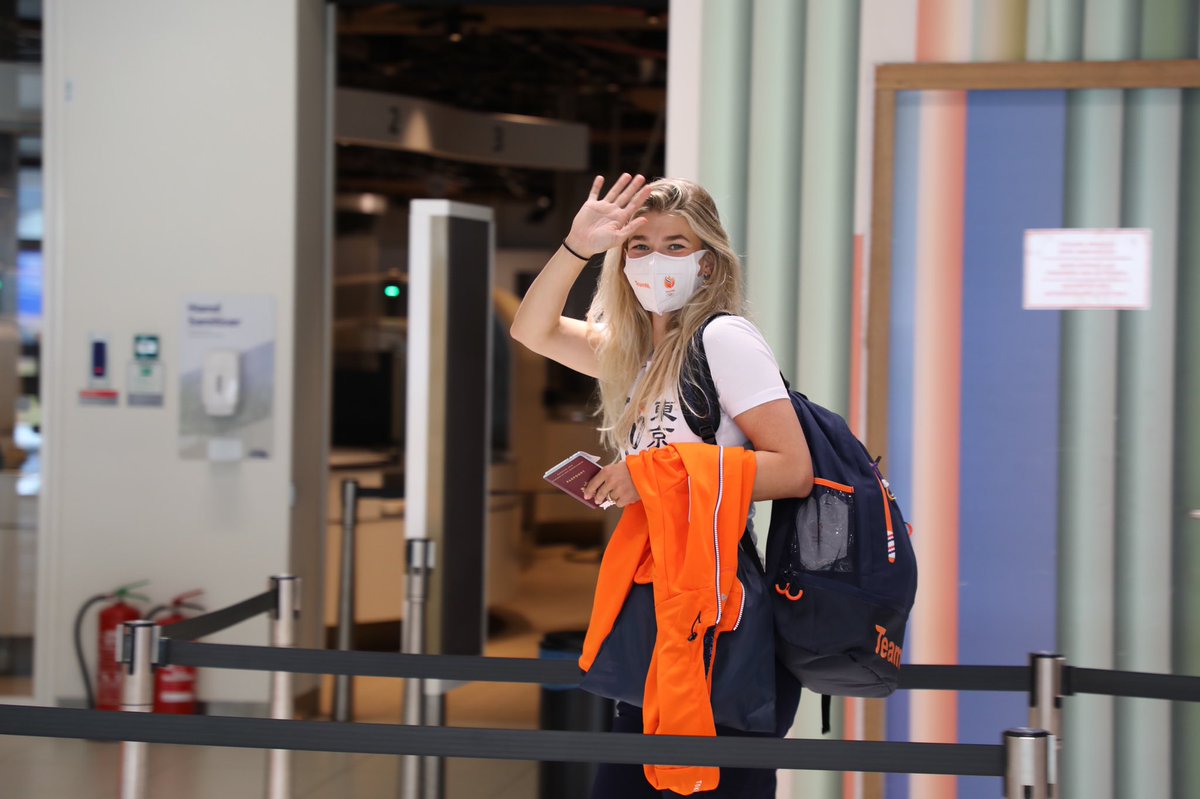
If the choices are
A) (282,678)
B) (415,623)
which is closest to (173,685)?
(415,623)

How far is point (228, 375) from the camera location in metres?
5.00

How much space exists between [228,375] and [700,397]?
3.38 m

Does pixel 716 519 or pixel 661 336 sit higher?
pixel 661 336

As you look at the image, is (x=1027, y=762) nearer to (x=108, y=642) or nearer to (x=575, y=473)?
(x=575, y=473)

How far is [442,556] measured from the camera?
3654 millimetres

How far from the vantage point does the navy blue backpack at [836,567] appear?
196 centimetres

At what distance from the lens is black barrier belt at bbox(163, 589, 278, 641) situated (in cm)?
257

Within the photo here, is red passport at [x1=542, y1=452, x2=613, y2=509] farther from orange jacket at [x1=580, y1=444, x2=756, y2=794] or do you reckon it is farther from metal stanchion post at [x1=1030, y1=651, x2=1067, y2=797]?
metal stanchion post at [x1=1030, y1=651, x2=1067, y2=797]

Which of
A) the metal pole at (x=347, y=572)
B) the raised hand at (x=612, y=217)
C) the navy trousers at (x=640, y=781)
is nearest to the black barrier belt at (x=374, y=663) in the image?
the navy trousers at (x=640, y=781)

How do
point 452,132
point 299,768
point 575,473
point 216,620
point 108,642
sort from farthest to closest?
1. point 452,132
2. point 108,642
3. point 299,768
4. point 216,620
5. point 575,473

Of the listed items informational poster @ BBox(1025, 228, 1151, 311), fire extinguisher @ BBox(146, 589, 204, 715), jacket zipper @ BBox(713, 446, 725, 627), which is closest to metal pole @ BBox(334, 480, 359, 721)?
fire extinguisher @ BBox(146, 589, 204, 715)

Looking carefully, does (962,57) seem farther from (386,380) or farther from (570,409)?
(570,409)

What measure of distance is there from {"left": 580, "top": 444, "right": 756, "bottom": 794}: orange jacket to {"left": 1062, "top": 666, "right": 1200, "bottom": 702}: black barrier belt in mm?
867

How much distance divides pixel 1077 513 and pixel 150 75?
3.86m
